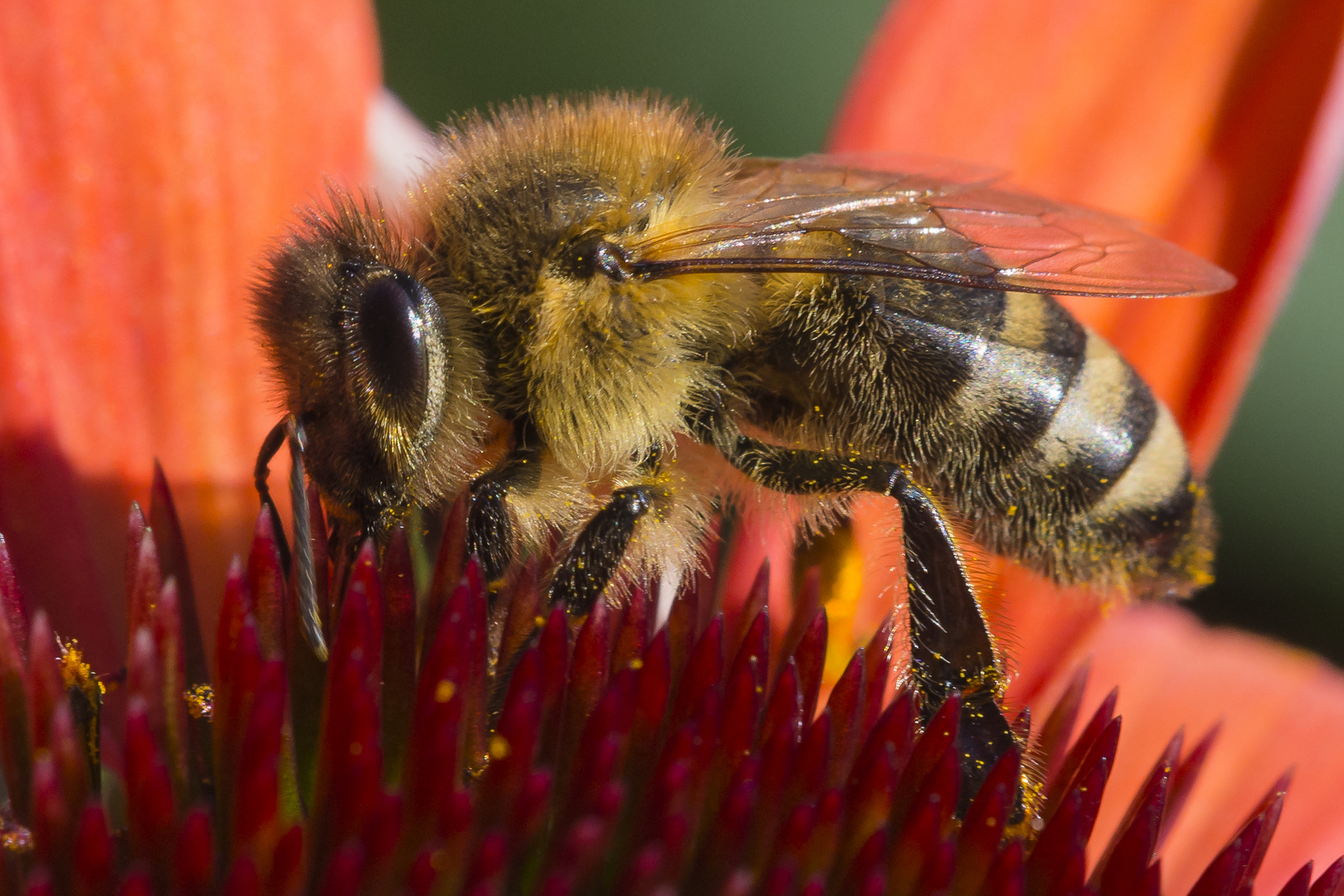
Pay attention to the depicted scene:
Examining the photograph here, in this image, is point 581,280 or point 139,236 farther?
point 139,236

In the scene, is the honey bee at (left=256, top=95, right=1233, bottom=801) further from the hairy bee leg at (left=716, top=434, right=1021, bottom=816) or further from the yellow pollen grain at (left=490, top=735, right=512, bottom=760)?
the yellow pollen grain at (left=490, top=735, right=512, bottom=760)

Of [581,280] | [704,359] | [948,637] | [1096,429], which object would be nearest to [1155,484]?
[1096,429]

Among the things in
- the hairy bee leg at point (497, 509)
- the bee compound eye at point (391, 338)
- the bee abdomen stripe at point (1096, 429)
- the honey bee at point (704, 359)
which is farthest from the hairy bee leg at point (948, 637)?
the bee compound eye at point (391, 338)

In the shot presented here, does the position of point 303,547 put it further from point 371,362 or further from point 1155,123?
point 1155,123

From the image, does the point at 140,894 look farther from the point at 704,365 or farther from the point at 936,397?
the point at 936,397

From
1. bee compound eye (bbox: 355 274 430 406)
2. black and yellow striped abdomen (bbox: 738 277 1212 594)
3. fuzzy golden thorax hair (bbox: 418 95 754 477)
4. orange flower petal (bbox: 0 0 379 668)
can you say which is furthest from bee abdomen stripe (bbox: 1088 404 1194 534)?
orange flower petal (bbox: 0 0 379 668)

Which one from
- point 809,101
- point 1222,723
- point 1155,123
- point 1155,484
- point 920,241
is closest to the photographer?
point 920,241

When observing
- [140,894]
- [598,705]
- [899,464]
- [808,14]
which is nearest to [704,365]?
[899,464]
